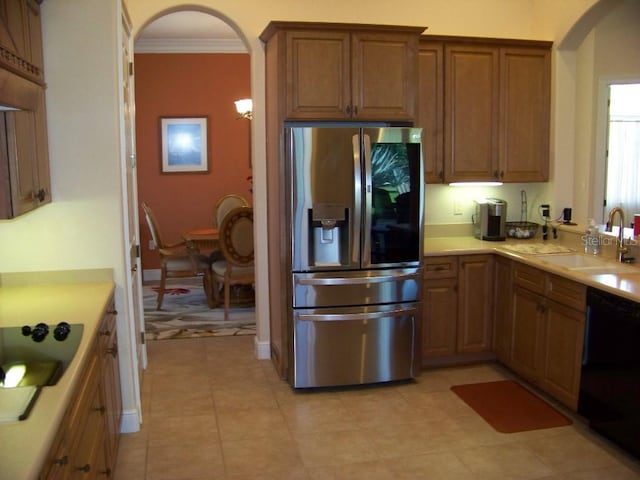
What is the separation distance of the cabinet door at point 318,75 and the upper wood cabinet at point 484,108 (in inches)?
26.9

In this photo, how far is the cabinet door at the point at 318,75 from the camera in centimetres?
397

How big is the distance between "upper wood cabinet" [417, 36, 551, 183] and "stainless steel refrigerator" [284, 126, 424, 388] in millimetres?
607

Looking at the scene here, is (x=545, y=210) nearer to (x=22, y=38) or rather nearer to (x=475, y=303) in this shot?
(x=475, y=303)

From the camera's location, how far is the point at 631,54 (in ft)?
16.9

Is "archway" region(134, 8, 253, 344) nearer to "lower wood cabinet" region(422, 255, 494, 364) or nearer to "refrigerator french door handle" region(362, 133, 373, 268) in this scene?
"lower wood cabinet" region(422, 255, 494, 364)

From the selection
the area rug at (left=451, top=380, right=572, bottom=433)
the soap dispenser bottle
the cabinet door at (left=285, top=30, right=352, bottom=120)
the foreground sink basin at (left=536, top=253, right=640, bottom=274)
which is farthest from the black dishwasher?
the cabinet door at (left=285, top=30, right=352, bottom=120)

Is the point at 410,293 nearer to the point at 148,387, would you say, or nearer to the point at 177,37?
the point at 148,387

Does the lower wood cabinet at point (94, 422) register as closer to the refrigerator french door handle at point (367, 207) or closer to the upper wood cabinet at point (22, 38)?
the upper wood cabinet at point (22, 38)

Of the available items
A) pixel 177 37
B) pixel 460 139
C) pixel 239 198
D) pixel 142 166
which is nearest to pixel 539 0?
pixel 460 139

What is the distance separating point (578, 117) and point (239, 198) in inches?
148

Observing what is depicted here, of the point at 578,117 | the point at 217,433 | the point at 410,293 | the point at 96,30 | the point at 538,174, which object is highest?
the point at 96,30

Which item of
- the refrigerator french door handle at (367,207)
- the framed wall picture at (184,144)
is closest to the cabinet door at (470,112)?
the refrigerator french door handle at (367,207)

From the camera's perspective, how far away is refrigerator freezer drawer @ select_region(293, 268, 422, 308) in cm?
396

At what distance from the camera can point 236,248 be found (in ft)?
19.3
